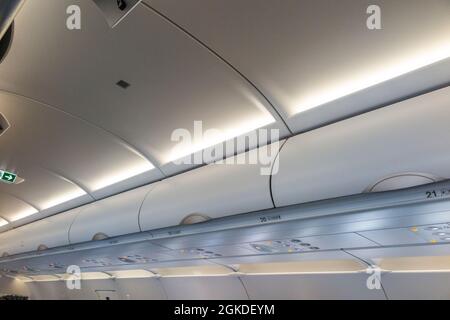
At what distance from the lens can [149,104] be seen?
142 inches

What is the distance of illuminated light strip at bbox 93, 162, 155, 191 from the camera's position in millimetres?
4695

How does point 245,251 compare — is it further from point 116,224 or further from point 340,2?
point 340,2

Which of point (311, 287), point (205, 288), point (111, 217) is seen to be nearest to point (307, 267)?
point (311, 287)

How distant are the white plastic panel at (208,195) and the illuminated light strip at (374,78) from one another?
80 centimetres

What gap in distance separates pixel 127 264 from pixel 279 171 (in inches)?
194

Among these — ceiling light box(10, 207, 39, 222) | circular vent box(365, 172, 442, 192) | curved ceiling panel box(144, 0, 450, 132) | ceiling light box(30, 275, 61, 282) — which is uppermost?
curved ceiling panel box(144, 0, 450, 132)

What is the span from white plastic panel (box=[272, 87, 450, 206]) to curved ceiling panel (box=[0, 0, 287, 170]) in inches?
27.0

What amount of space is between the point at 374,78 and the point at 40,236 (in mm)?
6819

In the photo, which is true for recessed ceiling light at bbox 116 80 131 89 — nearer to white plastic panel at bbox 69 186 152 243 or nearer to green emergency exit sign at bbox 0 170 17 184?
white plastic panel at bbox 69 186 152 243

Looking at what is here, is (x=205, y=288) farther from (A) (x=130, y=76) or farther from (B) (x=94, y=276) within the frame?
(A) (x=130, y=76)

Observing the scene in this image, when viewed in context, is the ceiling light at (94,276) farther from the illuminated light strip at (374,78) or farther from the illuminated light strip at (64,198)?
the illuminated light strip at (374,78)

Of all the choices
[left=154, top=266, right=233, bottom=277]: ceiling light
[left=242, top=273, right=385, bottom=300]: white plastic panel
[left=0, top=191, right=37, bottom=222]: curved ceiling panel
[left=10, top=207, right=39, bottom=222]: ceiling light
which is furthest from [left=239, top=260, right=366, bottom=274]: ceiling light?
[left=0, top=191, right=37, bottom=222]: curved ceiling panel
